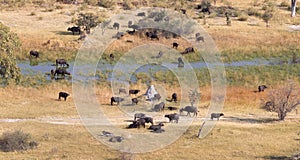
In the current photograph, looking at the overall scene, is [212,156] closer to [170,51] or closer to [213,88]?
[213,88]

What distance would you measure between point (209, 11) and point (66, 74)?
30.3 meters

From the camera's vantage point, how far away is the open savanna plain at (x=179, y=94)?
96.2ft

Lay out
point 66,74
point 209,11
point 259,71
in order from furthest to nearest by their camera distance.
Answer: point 209,11
point 259,71
point 66,74

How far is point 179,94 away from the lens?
43938 mm

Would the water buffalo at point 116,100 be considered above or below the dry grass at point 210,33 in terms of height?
below

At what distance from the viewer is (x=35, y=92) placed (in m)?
42.8

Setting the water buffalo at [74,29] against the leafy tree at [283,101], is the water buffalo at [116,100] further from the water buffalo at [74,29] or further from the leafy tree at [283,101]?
the water buffalo at [74,29]

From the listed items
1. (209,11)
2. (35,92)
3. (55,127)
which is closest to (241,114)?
(55,127)

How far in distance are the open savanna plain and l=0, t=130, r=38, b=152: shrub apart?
18.6 inches

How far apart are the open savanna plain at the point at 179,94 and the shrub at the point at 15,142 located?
473mm

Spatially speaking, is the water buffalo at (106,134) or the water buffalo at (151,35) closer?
the water buffalo at (106,134)

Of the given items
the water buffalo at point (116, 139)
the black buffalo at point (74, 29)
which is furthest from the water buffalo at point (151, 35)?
the water buffalo at point (116, 139)

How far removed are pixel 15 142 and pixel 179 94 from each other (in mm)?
18263

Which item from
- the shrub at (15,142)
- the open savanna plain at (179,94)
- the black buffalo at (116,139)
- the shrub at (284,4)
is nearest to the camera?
the shrub at (15,142)
